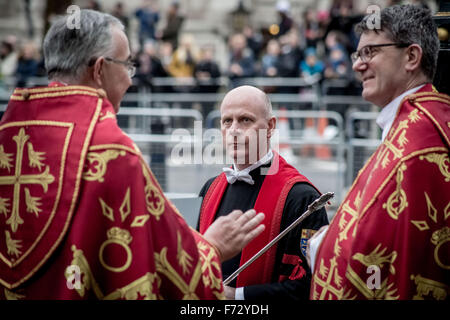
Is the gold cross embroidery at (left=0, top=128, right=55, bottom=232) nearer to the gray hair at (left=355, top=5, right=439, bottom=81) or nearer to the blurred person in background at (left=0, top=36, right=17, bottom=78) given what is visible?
the gray hair at (left=355, top=5, right=439, bottom=81)

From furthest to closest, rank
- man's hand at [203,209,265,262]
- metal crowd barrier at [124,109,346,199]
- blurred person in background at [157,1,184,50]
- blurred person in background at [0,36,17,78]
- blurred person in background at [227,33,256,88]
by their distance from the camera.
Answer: blurred person in background at [157,1,184,50] → blurred person in background at [0,36,17,78] → blurred person in background at [227,33,256,88] → metal crowd barrier at [124,109,346,199] → man's hand at [203,209,265,262]

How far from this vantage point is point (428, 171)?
275 centimetres

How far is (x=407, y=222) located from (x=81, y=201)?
4.52 ft

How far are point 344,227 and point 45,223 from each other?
1.34 metres

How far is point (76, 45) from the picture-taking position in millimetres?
2809

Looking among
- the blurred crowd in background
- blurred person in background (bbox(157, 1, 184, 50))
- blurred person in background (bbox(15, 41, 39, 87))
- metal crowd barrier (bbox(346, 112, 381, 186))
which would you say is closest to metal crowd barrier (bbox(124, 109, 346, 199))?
metal crowd barrier (bbox(346, 112, 381, 186))

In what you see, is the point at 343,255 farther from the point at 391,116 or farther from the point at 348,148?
the point at 348,148

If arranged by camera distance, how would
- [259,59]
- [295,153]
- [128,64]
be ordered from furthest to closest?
[259,59] → [295,153] → [128,64]

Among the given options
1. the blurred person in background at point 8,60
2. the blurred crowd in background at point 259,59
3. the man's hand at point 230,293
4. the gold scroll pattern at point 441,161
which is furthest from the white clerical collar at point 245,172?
the blurred person in background at point 8,60

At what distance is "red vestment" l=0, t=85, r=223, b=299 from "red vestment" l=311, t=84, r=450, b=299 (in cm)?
78

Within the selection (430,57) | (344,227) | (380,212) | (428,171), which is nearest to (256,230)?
(344,227)

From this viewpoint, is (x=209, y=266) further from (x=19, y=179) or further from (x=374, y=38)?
(x=374, y=38)

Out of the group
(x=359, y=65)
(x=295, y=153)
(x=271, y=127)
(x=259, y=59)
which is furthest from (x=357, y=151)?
(x=259, y=59)

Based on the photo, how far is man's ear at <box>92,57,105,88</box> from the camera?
2.84 metres
